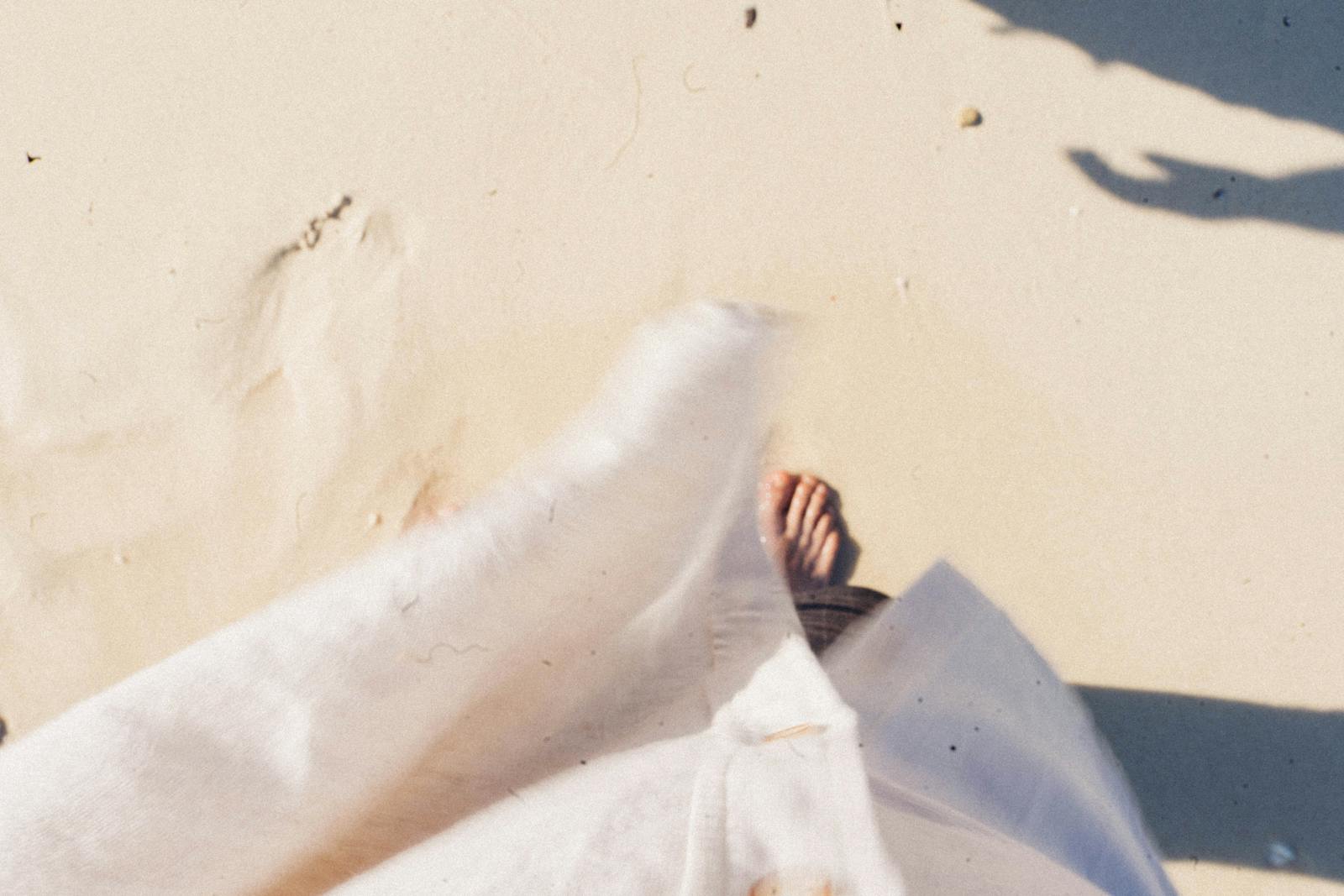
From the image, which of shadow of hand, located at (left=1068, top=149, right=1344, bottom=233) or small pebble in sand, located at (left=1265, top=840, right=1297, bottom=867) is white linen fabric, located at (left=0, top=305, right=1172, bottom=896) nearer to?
small pebble in sand, located at (left=1265, top=840, right=1297, bottom=867)

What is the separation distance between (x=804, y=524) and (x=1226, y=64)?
129cm

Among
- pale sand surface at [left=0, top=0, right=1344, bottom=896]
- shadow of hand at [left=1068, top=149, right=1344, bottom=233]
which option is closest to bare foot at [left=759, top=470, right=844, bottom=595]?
pale sand surface at [left=0, top=0, right=1344, bottom=896]

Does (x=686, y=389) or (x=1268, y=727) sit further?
(x=1268, y=727)

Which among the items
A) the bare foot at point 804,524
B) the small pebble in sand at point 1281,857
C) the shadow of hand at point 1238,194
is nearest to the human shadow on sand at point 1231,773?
the small pebble in sand at point 1281,857

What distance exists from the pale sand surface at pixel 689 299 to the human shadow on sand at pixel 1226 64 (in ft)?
0.04

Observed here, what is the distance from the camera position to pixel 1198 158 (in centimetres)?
187

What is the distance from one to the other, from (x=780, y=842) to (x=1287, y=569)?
163cm

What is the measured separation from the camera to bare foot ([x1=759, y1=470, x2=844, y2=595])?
1.86 metres

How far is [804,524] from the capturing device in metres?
1.87

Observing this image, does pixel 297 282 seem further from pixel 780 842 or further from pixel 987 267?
pixel 780 842

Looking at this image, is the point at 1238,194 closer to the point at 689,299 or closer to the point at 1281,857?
the point at 689,299

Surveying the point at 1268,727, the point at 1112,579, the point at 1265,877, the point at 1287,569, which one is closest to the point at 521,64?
the point at 1112,579

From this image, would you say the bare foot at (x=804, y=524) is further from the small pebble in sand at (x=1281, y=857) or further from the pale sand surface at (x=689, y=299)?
the small pebble in sand at (x=1281, y=857)

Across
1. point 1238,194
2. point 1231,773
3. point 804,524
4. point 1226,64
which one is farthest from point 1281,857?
point 1226,64
